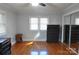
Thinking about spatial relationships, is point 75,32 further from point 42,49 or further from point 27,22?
point 27,22

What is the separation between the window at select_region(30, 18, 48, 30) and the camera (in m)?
7.32

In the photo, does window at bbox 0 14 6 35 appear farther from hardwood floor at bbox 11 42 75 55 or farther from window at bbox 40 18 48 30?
window at bbox 40 18 48 30

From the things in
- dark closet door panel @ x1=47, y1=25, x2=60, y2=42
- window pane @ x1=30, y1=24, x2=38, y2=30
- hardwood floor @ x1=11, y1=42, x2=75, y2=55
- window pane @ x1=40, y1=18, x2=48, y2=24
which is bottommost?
hardwood floor @ x1=11, y1=42, x2=75, y2=55

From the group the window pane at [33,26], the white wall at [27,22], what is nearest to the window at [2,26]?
the white wall at [27,22]

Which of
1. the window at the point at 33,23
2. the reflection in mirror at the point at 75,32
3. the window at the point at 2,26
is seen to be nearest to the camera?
the reflection in mirror at the point at 75,32

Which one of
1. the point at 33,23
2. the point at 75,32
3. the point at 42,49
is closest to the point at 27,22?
the point at 33,23

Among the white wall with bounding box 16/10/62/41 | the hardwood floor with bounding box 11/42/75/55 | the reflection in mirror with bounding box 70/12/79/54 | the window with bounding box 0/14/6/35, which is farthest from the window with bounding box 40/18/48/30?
the window with bounding box 0/14/6/35

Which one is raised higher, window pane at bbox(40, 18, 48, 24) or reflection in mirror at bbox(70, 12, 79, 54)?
window pane at bbox(40, 18, 48, 24)

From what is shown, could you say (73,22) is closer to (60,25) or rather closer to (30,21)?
(60,25)

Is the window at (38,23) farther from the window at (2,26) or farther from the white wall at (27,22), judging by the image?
the window at (2,26)

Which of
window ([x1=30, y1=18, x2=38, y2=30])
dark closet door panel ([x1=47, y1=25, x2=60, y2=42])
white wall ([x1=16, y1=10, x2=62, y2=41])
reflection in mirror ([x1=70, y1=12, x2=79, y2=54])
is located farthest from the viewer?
window ([x1=30, y1=18, x2=38, y2=30])

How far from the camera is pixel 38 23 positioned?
24.1 ft

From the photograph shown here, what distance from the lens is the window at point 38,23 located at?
7316 mm

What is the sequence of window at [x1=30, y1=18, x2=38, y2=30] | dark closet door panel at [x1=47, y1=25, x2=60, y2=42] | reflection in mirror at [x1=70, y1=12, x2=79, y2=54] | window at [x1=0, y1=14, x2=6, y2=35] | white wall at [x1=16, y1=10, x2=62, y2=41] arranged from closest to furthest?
reflection in mirror at [x1=70, y1=12, x2=79, y2=54]
window at [x1=0, y1=14, x2=6, y2=35]
dark closet door panel at [x1=47, y1=25, x2=60, y2=42]
white wall at [x1=16, y1=10, x2=62, y2=41]
window at [x1=30, y1=18, x2=38, y2=30]
